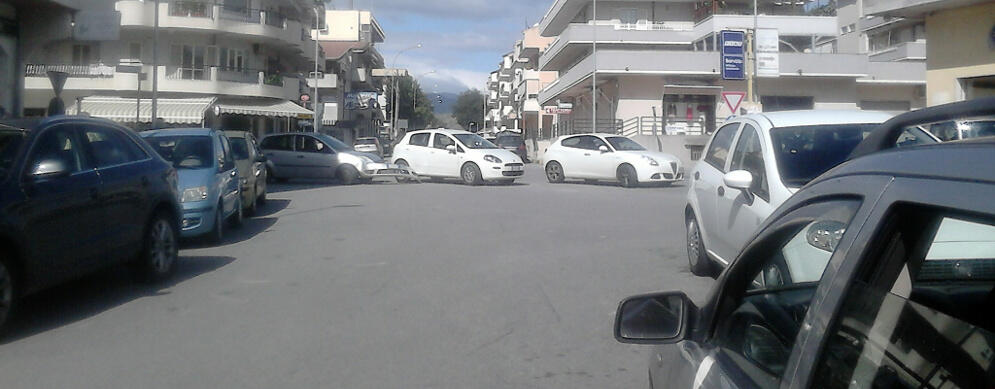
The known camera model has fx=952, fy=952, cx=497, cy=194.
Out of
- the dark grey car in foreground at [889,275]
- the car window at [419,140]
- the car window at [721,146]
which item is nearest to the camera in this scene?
the dark grey car in foreground at [889,275]

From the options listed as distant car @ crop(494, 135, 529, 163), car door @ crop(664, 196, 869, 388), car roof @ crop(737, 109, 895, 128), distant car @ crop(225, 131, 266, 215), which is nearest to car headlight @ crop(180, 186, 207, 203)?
distant car @ crop(225, 131, 266, 215)

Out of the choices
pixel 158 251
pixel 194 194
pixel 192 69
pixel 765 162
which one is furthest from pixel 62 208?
pixel 192 69

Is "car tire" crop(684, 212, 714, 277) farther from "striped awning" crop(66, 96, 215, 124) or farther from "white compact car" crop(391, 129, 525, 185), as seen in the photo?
"striped awning" crop(66, 96, 215, 124)

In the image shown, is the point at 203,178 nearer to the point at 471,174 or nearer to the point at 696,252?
the point at 696,252

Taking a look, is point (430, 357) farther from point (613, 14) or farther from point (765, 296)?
point (613, 14)

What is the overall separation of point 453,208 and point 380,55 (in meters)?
79.7

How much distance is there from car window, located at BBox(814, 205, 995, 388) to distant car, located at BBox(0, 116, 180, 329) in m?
6.22

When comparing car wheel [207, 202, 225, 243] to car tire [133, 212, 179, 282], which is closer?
car tire [133, 212, 179, 282]

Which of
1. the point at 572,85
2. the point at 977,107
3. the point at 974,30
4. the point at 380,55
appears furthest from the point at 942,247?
the point at 380,55

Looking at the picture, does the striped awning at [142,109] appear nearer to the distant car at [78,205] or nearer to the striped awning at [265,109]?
the striped awning at [265,109]

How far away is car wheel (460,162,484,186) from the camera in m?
25.5

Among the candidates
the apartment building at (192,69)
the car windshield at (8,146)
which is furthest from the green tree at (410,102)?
the car windshield at (8,146)

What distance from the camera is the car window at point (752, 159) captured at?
7570mm

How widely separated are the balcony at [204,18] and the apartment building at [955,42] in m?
31.9
